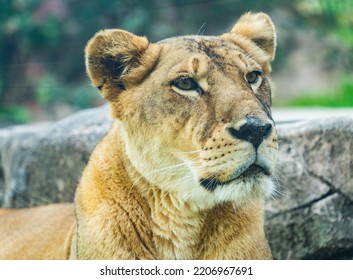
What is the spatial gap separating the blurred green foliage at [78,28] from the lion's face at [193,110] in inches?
172

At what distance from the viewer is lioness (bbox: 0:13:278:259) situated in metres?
2.10

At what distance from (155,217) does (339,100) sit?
13.3ft

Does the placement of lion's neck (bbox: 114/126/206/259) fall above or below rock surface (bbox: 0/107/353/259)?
above

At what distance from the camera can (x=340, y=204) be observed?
2.92 metres

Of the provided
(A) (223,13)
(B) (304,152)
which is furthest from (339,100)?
(B) (304,152)

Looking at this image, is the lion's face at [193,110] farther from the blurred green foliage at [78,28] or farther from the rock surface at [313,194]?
the blurred green foliage at [78,28]

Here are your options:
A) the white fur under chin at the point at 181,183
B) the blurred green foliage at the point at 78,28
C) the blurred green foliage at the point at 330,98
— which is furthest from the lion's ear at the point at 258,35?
the blurred green foliage at the point at 78,28

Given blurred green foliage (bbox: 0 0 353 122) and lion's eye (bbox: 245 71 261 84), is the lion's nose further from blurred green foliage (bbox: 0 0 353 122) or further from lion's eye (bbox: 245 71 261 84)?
blurred green foliage (bbox: 0 0 353 122)

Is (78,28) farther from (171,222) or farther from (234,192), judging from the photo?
(234,192)

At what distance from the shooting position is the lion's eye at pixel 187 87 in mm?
2145

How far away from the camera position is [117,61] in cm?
228

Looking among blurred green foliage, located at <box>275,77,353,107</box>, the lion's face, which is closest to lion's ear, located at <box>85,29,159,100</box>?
the lion's face

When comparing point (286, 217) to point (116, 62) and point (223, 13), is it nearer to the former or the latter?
point (116, 62)

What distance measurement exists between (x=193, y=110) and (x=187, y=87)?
82mm
